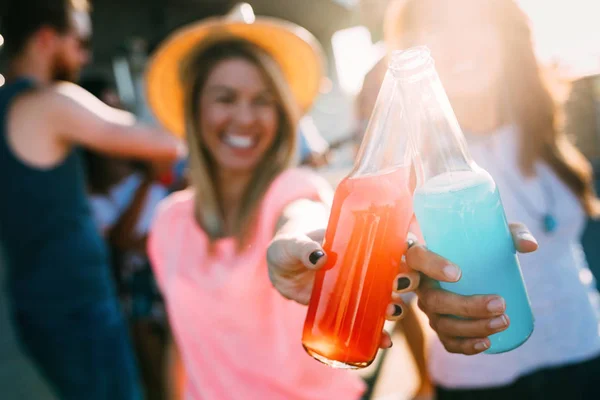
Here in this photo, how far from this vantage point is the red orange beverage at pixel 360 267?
0.74 metres

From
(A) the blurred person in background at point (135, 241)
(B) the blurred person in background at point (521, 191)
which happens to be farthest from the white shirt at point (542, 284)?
(A) the blurred person in background at point (135, 241)

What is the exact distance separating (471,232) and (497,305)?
0.35 feet

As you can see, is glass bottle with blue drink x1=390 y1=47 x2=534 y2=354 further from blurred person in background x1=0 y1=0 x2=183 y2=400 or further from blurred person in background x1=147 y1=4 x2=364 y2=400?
blurred person in background x1=0 y1=0 x2=183 y2=400

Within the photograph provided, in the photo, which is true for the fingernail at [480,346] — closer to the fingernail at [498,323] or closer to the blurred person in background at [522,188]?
the fingernail at [498,323]

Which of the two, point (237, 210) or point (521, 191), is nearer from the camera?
point (521, 191)

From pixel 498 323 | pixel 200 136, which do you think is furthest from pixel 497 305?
pixel 200 136

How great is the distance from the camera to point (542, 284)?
1.33 m

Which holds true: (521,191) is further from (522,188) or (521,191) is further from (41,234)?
(41,234)

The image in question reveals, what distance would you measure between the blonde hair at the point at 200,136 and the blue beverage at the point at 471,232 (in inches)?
35.6

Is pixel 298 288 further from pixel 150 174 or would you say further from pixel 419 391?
pixel 150 174

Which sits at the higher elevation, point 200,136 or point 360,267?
point 200,136

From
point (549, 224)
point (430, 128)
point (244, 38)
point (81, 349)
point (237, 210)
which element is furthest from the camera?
point (81, 349)

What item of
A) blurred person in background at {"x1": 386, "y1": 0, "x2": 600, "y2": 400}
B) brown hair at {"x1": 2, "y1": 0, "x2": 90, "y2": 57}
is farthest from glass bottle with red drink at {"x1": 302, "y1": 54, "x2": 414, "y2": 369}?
brown hair at {"x1": 2, "y1": 0, "x2": 90, "y2": 57}

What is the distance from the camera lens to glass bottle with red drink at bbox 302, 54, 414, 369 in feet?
2.42
